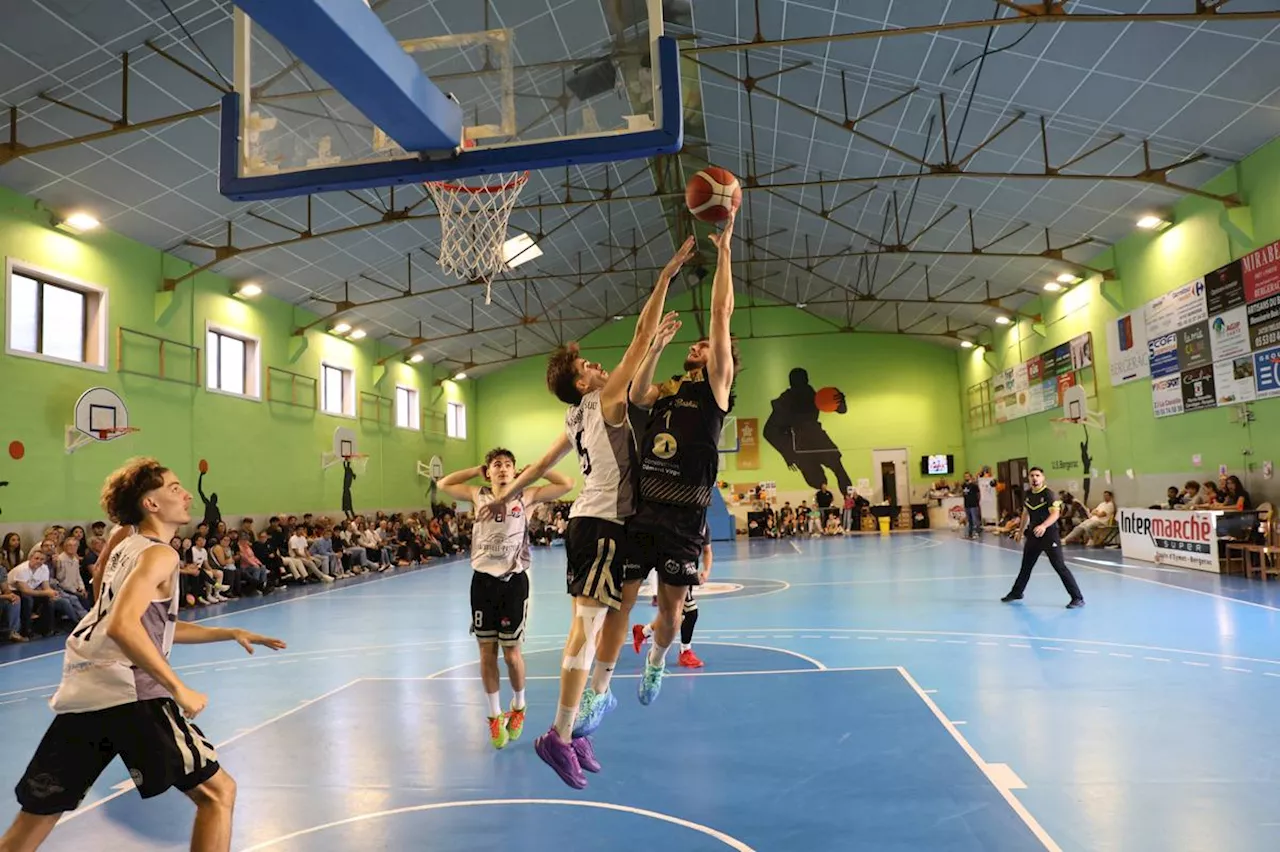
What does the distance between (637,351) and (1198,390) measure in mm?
16115

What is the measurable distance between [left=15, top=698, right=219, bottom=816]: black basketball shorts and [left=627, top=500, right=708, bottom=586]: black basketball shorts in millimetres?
1995

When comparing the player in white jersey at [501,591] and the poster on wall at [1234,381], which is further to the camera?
the poster on wall at [1234,381]

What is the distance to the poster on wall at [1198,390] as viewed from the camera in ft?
52.1

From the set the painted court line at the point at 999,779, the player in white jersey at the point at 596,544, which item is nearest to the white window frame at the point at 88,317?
the player in white jersey at the point at 596,544

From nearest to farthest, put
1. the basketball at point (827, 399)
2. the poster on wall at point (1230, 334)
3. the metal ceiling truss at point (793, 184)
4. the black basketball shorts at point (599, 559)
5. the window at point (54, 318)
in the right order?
1. the black basketball shorts at point (599, 559)
2. the metal ceiling truss at point (793, 184)
3. the window at point (54, 318)
4. the poster on wall at point (1230, 334)
5. the basketball at point (827, 399)

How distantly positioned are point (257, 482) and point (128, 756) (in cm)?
1782

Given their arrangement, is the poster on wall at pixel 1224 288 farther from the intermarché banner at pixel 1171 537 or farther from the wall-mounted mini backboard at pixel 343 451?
the wall-mounted mini backboard at pixel 343 451

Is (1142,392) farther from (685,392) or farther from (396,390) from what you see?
(396,390)

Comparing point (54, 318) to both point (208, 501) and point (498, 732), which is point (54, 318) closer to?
point (208, 501)

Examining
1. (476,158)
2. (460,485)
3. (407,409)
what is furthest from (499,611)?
(407,409)

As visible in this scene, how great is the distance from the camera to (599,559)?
419 centimetres

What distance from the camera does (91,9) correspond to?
34.0 feet

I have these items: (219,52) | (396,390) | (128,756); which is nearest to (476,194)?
(219,52)

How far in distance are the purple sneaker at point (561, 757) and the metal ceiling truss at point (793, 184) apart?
14.1 feet
